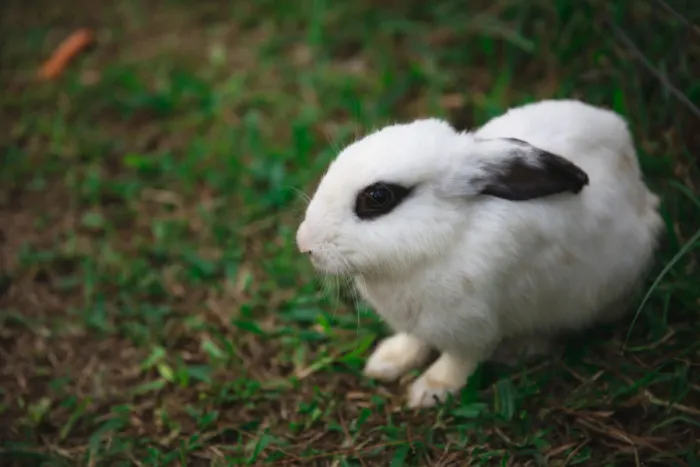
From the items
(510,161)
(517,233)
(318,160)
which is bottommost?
(318,160)

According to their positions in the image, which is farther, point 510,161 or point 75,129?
point 75,129

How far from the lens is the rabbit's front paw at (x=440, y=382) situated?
3154 millimetres

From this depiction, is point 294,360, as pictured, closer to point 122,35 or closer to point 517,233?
point 517,233

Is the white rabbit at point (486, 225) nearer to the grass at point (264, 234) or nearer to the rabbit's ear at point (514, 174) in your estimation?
the rabbit's ear at point (514, 174)

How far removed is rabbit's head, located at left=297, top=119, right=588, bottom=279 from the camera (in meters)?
2.71

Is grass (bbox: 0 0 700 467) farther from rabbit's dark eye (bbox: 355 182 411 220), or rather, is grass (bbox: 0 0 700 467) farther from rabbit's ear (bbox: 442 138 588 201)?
rabbit's dark eye (bbox: 355 182 411 220)

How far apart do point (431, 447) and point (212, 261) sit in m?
1.48

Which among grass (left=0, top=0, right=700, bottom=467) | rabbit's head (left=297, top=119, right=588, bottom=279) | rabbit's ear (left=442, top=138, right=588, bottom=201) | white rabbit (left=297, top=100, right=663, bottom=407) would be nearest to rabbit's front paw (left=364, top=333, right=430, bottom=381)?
grass (left=0, top=0, right=700, bottom=467)

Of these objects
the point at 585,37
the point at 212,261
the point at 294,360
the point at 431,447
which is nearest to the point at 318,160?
the point at 212,261

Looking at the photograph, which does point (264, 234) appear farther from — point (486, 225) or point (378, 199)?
point (486, 225)

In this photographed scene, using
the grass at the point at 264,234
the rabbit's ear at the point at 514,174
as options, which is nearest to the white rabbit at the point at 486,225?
the rabbit's ear at the point at 514,174

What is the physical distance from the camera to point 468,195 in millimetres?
2744

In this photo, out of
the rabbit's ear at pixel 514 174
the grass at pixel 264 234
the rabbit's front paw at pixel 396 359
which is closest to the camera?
the rabbit's ear at pixel 514 174

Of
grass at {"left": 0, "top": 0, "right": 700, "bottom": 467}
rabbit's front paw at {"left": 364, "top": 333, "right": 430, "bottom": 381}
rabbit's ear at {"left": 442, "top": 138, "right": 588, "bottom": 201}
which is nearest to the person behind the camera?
rabbit's ear at {"left": 442, "top": 138, "right": 588, "bottom": 201}
